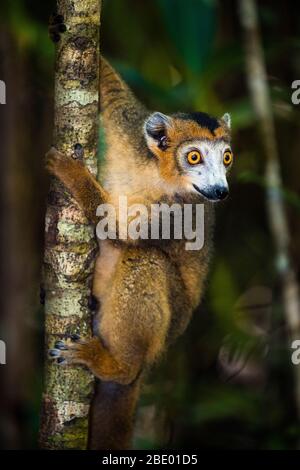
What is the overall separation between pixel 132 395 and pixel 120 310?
0.55 m

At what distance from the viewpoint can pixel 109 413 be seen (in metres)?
4.26

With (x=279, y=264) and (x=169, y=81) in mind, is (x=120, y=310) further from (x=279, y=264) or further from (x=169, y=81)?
(x=169, y=81)

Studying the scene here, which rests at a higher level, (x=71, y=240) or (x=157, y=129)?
(x=157, y=129)

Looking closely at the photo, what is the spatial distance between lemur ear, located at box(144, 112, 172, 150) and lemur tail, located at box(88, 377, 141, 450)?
1.41m

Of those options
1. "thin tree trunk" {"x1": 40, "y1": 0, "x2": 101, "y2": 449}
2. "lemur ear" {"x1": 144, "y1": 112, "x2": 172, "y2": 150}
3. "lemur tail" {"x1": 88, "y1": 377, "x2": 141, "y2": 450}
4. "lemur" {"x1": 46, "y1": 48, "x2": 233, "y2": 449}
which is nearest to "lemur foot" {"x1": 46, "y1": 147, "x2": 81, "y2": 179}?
"thin tree trunk" {"x1": 40, "y1": 0, "x2": 101, "y2": 449}

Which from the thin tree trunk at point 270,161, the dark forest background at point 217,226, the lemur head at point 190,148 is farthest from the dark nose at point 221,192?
the thin tree trunk at point 270,161

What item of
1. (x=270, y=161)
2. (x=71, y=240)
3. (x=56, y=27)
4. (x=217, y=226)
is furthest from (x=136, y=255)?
(x=217, y=226)

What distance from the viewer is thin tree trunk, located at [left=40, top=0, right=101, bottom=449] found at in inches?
131

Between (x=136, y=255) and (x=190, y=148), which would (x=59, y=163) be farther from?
(x=136, y=255)

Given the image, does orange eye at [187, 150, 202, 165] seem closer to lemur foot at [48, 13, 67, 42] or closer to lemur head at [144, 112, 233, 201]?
lemur head at [144, 112, 233, 201]

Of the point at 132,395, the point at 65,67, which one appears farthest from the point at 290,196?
the point at 65,67

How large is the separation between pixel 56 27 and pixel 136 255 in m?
1.44

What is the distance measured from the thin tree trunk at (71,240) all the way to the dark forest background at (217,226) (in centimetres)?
150
